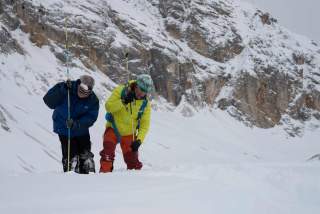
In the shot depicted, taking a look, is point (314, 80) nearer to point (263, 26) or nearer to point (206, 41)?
point (263, 26)

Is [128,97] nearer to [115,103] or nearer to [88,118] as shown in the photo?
[115,103]

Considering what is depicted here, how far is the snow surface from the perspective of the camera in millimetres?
4020

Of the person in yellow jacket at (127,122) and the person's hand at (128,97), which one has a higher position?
the person's hand at (128,97)

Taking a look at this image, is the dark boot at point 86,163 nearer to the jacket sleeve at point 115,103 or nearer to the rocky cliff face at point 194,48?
the jacket sleeve at point 115,103

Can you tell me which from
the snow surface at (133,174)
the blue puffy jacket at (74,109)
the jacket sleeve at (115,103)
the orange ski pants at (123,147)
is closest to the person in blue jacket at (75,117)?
the blue puffy jacket at (74,109)

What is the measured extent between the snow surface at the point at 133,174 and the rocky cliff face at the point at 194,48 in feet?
12.4

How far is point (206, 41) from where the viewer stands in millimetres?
68312

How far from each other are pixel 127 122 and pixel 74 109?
112cm

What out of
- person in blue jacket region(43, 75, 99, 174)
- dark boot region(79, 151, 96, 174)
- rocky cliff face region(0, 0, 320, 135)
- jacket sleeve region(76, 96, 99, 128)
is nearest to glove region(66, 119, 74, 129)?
person in blue jacket region(43, 75, 99, 174)

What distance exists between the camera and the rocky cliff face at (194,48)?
48656mm

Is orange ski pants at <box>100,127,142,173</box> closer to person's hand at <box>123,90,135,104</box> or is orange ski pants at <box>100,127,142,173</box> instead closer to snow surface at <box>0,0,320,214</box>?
snow surface at <box>0,0,320,214</box>

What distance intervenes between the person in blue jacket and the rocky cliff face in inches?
1324

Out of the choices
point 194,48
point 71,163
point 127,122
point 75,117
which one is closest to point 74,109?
point 75,117

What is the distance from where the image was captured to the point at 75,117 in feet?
26.0
